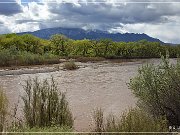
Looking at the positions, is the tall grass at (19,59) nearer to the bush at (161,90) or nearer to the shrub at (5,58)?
the shrub at (5,58)

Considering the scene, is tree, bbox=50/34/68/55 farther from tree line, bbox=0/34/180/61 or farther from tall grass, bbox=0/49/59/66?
tall grass, bbox=0/49/59/66

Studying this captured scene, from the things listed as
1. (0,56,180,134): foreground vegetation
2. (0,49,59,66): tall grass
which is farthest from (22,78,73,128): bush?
(0,49,59,66): tall grass

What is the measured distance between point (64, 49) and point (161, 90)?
73077 millimetres

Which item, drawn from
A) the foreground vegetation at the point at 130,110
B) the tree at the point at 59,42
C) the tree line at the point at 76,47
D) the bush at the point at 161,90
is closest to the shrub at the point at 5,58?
the tree line at the point at 76,47

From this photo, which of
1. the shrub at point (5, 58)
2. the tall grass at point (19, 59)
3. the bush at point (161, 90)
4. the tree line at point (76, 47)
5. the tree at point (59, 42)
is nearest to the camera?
the bush at point (161, 90)

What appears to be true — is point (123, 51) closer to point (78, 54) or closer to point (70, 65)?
point (78, 54)

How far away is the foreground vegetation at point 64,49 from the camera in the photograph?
63.0m

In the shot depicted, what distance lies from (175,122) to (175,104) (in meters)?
0.59

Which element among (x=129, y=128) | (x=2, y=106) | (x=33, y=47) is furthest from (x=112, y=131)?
(x=33, y=47)

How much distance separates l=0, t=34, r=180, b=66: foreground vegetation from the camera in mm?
62972

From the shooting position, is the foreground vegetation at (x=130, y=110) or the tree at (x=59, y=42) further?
the tree at (x=59, y=42)

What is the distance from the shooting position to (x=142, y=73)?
10.9 m

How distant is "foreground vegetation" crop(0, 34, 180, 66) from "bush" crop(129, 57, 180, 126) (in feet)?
160

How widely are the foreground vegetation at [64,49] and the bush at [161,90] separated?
160ft
